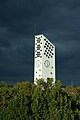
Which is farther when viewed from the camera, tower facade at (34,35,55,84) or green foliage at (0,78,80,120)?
tower facade at (34,35,55,84)

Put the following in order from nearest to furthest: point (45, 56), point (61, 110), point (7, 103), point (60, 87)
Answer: point (61, 110) < point (60, 87) < point (7, 103) < point (45, 56)

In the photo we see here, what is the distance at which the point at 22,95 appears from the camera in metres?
8.30

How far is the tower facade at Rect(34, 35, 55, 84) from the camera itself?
63719 mm

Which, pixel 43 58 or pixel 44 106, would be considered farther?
pixel 43 58

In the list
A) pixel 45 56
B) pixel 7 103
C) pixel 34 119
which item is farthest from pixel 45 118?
pixel 45 56

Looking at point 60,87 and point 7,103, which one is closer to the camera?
point 60,87

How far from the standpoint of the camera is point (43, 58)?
64625 mm

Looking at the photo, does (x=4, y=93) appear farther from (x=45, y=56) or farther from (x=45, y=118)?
(x=45, y=56)

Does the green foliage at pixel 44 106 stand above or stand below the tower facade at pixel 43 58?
below

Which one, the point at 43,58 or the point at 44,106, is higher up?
the point at 43,58

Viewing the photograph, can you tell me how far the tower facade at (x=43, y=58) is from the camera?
6372cm

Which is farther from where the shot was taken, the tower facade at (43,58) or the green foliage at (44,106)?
the tower facade at (43,58)

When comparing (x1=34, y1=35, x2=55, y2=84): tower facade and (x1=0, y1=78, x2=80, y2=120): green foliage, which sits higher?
(x1=34, y1=35, x2=55, y2=84): tower facade

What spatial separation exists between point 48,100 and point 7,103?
1431mm
